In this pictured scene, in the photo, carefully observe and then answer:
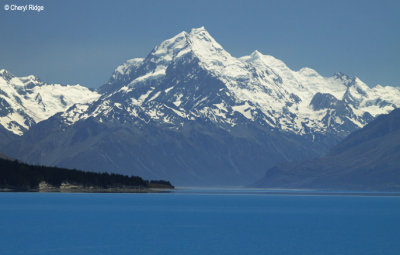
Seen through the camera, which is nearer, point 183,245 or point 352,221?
point 183,245

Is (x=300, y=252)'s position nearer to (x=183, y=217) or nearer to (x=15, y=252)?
(x=15, y=252)

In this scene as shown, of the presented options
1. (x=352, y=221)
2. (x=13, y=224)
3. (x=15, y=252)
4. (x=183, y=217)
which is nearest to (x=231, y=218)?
(x=183, y=217)

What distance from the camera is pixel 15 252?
111m

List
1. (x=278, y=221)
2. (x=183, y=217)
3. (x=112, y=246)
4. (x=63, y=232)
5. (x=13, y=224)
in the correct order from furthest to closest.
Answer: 1. (x=183, y=217)
2. (x=278, y=221)
3. (x=13, y=224)
4. (x=63, y=232)
5. (x=112, y=246)

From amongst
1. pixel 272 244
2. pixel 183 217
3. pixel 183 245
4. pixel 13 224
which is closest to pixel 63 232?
pixel 13 224

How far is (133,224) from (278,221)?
36.8 m

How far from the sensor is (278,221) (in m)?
180

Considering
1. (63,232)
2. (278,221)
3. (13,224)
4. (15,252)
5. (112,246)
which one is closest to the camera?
(15,252)

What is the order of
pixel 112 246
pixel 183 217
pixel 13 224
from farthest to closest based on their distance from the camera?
pixel 183 217 → pixel 13 224 → pixel 112 246

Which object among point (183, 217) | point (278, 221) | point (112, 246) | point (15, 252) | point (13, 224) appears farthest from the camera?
point (183, 217)

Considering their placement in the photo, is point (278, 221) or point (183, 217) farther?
point (183, 217)

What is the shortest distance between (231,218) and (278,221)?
13.4 m

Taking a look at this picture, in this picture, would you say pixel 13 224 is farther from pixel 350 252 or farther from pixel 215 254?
pixel 350 252

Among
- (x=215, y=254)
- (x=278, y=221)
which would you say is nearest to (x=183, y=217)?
(x=278, y=221)
